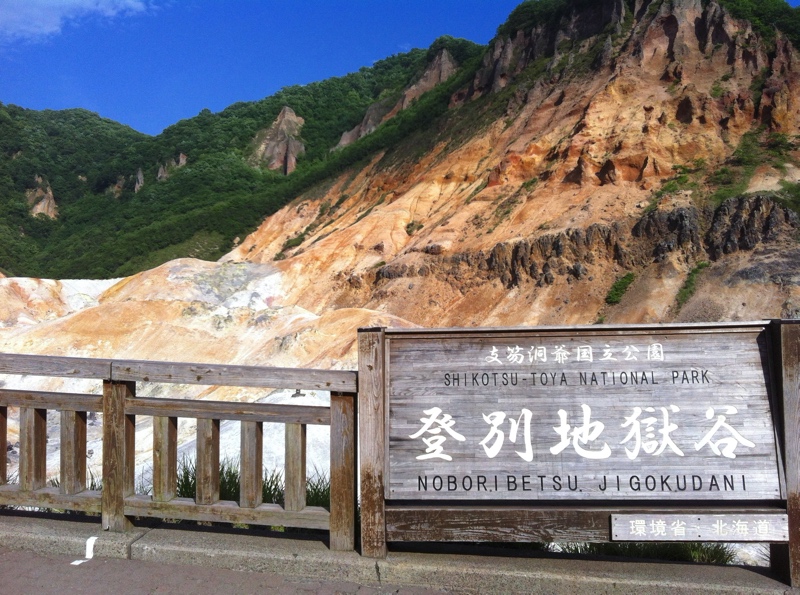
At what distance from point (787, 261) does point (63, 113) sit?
107544 millimetres

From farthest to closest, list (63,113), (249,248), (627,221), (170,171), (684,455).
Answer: (63,113) < (170,171) < (249,248) < (627,221) < (684,455)

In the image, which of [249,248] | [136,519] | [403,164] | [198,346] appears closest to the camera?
[136,519]

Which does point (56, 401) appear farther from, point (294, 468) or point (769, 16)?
point (769, 16)

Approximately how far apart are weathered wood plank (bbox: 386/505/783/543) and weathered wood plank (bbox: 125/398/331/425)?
2.32 feet

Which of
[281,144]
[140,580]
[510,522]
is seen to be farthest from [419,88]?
[140,580]

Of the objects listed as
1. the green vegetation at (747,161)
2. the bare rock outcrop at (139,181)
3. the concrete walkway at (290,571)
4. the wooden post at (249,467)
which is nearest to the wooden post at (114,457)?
the concrete walkway at (290,571)

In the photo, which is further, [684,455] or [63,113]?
[63,113]

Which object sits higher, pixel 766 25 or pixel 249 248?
pixel 766 25

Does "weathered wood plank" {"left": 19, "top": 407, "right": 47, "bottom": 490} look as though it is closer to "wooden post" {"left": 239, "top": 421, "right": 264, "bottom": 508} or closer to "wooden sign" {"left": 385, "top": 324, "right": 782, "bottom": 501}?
"wooden post" {"left": 239, "top": 421, "right": 264, "bottom": 508}

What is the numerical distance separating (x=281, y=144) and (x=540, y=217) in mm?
48758

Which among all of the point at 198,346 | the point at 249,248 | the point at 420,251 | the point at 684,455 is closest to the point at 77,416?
the point at 684,455

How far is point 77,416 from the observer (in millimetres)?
4152

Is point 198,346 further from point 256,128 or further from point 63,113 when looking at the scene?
point 63,113

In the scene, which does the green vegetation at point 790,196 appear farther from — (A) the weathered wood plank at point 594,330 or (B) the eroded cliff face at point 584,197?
(A) the weathered wood plank at point 594,330
